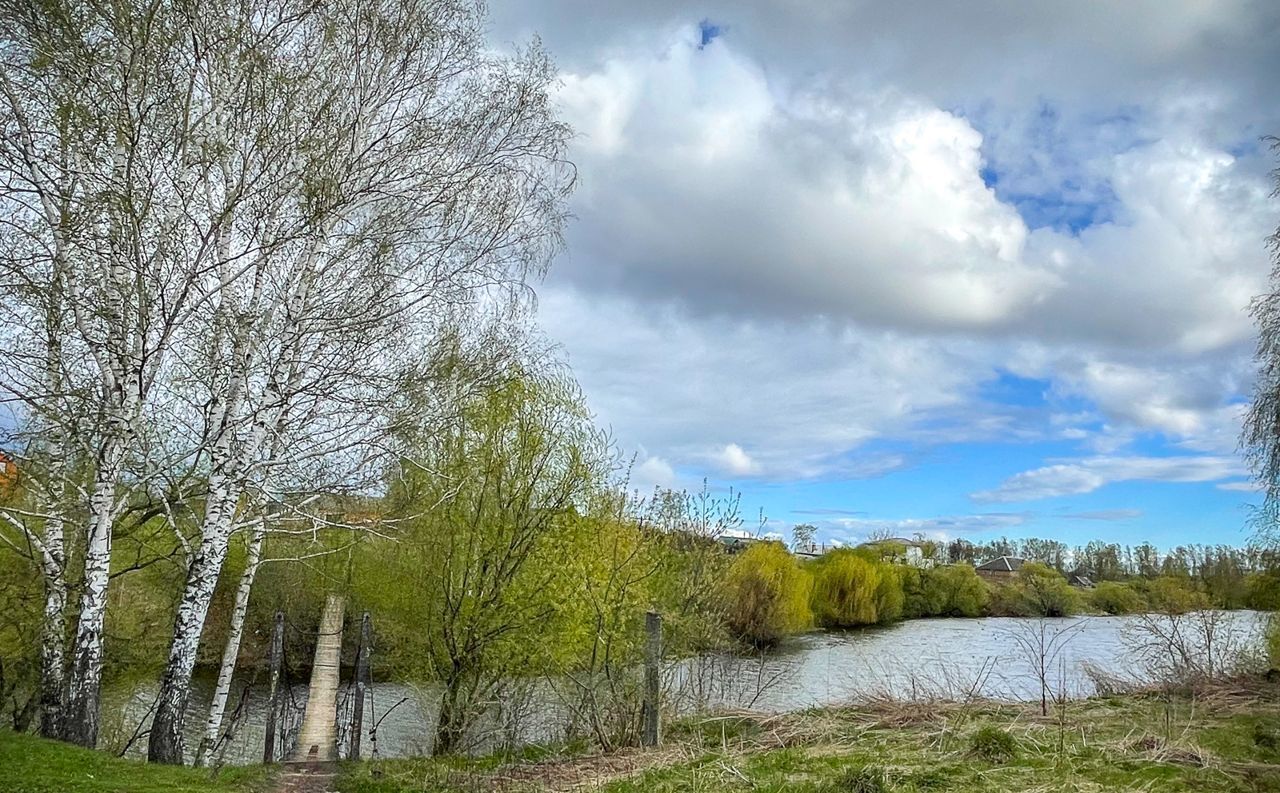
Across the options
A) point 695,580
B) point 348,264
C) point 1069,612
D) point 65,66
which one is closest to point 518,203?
point 348,264

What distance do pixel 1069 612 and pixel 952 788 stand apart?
1478 inches

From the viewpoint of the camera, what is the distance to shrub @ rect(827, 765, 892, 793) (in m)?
6.47

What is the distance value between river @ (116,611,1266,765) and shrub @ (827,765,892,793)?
399 cm

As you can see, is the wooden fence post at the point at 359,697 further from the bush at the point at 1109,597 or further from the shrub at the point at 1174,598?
the bush at the point at 1109,597

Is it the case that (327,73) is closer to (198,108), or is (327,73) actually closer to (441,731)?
(198,108)

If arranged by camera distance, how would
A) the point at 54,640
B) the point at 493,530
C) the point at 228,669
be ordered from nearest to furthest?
the point at 54,640 → the point at 228,669 → the point at 493,530

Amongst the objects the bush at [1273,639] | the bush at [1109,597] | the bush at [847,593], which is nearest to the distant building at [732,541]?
the bush at [1273,639]

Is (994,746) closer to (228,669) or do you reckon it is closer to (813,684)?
(228,669)

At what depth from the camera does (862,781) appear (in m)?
6.57

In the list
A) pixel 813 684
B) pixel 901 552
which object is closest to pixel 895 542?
pixel 901 552

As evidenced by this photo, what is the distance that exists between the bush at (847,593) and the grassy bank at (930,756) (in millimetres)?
30581

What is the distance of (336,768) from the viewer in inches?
407

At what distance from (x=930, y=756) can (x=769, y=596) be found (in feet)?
56.4

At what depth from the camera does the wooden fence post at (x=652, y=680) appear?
31.7ft
